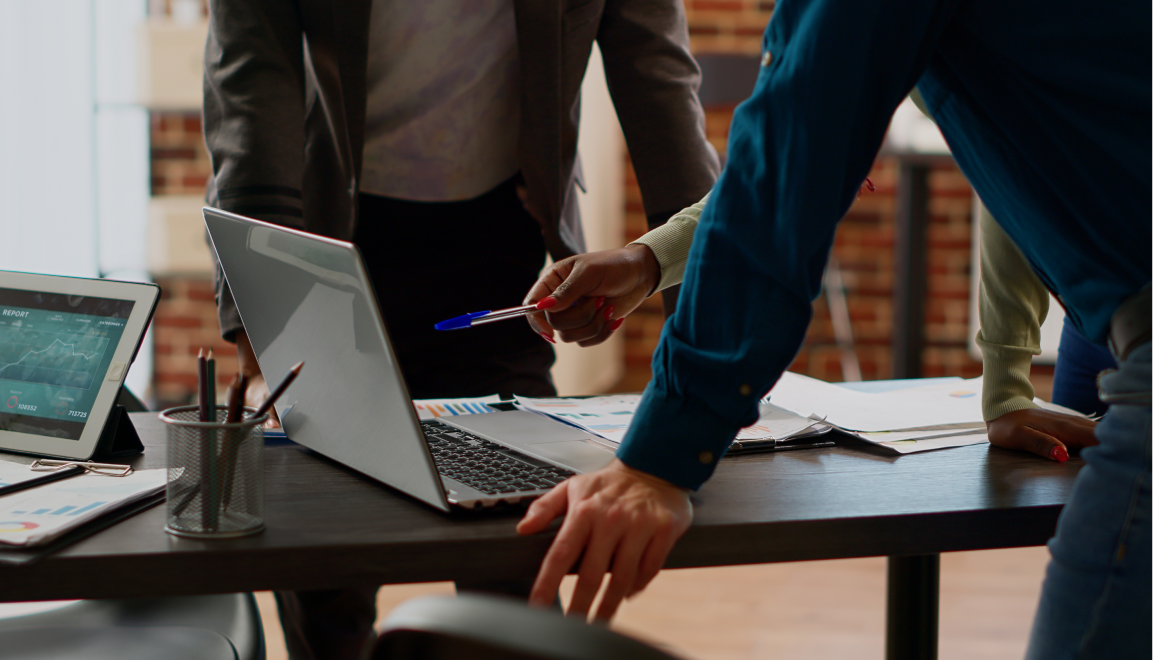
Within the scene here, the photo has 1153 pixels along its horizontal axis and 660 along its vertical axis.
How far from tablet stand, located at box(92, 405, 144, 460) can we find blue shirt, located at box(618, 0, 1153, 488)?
0.47 meters

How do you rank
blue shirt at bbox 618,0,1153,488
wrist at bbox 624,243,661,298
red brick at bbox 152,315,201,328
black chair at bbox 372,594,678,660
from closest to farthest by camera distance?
black chair at bbox 372,594,678,660 → blue shirt at bbox 618,0,1153,488 → wrist at bbox 624,243,661,298 → red brick at bbox 152,315,201,328

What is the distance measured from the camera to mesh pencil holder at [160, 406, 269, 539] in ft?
2.02

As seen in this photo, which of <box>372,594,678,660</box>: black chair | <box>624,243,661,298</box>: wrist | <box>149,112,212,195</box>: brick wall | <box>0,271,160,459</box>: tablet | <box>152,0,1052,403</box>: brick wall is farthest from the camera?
<box>152,0,1052,403</box>: brick wall

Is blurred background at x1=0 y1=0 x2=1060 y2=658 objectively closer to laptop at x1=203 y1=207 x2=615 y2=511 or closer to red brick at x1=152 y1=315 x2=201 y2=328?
red brick at x1=152 y1=315 x2=201 y2=328

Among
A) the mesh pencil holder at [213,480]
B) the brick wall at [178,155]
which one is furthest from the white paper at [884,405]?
the brick wall at [178,155]

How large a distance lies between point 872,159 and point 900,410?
1.55 feet

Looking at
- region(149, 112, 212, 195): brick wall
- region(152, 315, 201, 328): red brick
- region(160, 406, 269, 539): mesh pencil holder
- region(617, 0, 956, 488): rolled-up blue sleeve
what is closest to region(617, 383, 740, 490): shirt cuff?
region(617, 0, 956, 488): rolled-up blue sleeve

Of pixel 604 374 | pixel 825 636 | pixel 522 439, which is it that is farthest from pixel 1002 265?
pixel 604 374

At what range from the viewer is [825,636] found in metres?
1.99

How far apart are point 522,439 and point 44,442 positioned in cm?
42

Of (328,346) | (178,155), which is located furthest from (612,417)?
(178,155)

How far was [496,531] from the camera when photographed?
24.5 inches

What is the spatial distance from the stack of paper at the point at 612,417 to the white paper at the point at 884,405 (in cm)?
3

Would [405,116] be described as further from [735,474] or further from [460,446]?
[735,474]
